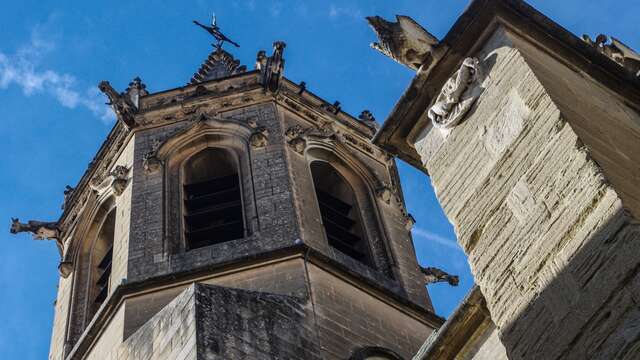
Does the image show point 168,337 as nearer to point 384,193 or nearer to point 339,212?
point 339,212

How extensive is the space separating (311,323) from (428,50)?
4400 millimetres

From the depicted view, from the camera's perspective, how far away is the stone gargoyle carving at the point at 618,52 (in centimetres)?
623

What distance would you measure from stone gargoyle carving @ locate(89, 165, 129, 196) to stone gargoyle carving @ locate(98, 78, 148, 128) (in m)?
0.84

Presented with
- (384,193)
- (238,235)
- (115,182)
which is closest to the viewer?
(238,235)

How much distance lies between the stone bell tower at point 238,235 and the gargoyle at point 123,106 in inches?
0.8

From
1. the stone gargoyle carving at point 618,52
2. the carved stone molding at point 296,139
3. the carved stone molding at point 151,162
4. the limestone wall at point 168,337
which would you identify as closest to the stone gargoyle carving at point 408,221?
the carved stone molding at point 296,139

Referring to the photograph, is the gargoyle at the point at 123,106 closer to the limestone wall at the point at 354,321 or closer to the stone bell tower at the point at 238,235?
the stone bell tower at the point at 238,235

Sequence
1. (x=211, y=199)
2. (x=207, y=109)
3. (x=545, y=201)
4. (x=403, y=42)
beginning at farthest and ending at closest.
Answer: (x=207, y=109) → (x=211, y=199) → (x=403, y=42) → (x=545, y=201)

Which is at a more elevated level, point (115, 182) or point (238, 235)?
point (115, 182)

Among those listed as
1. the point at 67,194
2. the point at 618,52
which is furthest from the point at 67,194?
the point at 618,52

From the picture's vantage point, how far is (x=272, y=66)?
14.8m

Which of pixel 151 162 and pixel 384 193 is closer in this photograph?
pixel 151 162

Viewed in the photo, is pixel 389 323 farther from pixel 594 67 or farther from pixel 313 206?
pixel 594 67

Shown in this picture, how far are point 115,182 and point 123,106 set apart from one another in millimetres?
1606
